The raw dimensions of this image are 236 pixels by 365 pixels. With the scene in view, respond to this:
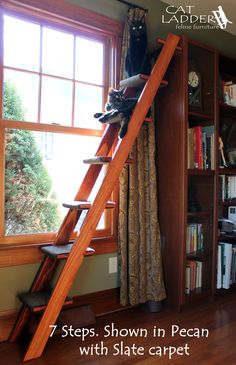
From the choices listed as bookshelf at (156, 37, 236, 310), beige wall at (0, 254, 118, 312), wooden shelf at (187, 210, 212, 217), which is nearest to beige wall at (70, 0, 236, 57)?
bookshelf at (156, 37, 236, 310)

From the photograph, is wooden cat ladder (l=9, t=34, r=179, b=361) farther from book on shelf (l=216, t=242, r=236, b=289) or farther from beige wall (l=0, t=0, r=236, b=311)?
book on shelf (l=216, t=242, r=236, b=289)

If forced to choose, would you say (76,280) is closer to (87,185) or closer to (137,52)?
(87,185)

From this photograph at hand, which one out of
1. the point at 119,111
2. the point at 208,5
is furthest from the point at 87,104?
the point at 208,5

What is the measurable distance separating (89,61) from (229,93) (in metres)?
1.36

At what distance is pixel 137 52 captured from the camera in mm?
2404

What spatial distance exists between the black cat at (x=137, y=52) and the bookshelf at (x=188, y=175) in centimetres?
28

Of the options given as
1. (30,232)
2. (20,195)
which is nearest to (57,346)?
(30,232)

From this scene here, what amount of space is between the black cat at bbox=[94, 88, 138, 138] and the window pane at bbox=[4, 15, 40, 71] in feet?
1.91

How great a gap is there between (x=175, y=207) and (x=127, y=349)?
3.52 feet

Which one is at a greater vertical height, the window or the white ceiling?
the white ceiling

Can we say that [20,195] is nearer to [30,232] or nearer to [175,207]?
[30,232]

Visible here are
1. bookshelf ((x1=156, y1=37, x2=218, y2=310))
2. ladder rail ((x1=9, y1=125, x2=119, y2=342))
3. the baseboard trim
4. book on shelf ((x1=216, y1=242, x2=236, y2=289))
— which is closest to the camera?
ladder rail ((x1=9, y1=125, x2=119, y2=342))

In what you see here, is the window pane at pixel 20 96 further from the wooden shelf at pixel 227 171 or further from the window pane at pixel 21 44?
the wooden shelf at pixel 227 171

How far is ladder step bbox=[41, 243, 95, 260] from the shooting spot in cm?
189
